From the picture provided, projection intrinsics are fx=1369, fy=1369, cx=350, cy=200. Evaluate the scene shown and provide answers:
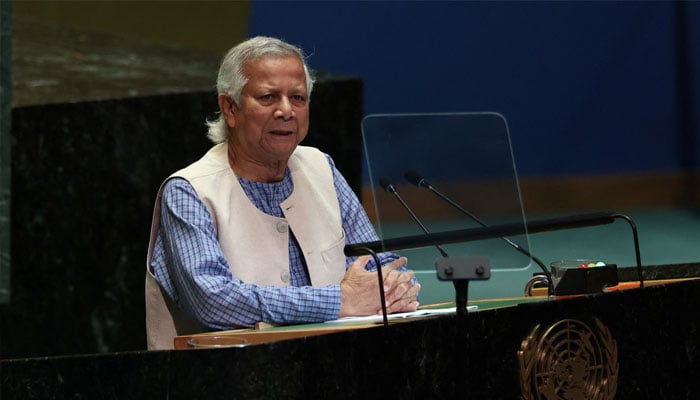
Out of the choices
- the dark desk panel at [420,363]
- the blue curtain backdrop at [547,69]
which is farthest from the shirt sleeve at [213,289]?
the blue curtain backdrop at [547,69]

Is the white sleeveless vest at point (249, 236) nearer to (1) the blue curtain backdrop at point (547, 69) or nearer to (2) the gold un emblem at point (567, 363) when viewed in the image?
(2) the gold un emblem at point (567, 363)

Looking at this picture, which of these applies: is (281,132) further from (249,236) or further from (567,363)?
(567,363)

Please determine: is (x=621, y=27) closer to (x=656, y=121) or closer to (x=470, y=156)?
(x=656, y=121)

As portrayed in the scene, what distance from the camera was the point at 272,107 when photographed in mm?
3174

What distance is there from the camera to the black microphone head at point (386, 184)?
9.50 feet

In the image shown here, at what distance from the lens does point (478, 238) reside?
2.88 m

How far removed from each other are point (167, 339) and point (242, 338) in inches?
25.4

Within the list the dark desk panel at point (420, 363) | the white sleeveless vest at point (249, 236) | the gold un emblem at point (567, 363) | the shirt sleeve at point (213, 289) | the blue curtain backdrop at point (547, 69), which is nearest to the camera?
the dark desk panel at point (420, 363)

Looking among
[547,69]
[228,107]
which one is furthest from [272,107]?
[547,69]

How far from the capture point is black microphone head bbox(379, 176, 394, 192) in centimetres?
289

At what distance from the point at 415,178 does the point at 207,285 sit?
0.50 meters

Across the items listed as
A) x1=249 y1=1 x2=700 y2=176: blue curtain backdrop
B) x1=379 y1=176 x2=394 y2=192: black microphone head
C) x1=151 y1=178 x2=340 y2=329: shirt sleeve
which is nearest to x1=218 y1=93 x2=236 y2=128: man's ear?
x1=151 y1=178 x2=340 y2=329: shirt sleeve

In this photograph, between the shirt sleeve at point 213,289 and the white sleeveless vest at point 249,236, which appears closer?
the shirt sleeve at point 213,289

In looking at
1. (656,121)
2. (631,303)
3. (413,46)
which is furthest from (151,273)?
(656,121)
